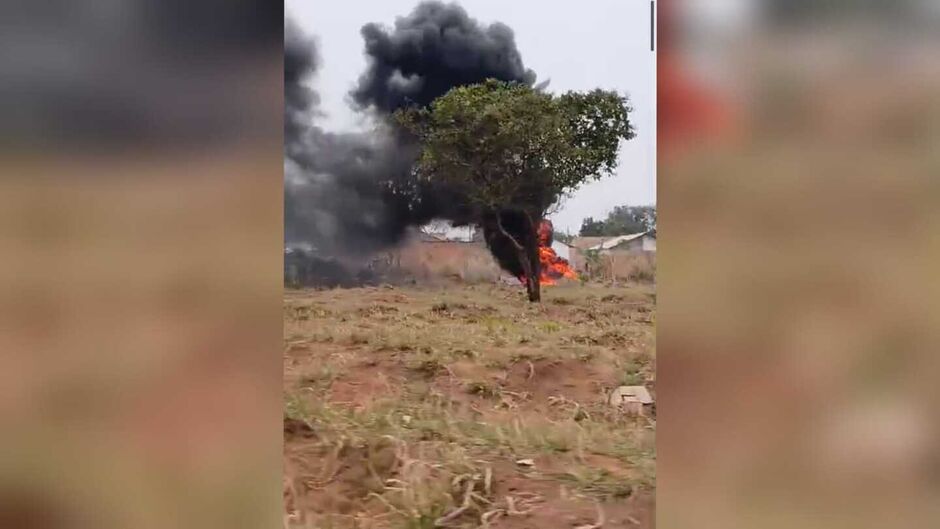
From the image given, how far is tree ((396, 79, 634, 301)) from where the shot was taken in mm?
1684

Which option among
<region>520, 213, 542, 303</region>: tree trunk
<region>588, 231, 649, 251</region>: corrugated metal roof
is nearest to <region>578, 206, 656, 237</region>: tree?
<region>588, 231, 649, 251</region>: corrugated metal roof

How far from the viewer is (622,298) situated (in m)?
1.64

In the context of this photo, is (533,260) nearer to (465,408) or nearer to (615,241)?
(615,241)

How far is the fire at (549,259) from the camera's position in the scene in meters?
1.69

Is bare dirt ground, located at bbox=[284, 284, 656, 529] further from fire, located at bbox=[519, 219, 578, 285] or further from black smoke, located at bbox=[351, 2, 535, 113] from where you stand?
black smoke, located at bbox=[351, 2, 535, 113]

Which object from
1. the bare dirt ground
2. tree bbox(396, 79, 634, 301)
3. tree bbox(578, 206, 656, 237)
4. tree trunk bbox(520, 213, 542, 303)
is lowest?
the bare dirt ground

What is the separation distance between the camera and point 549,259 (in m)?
1.70
